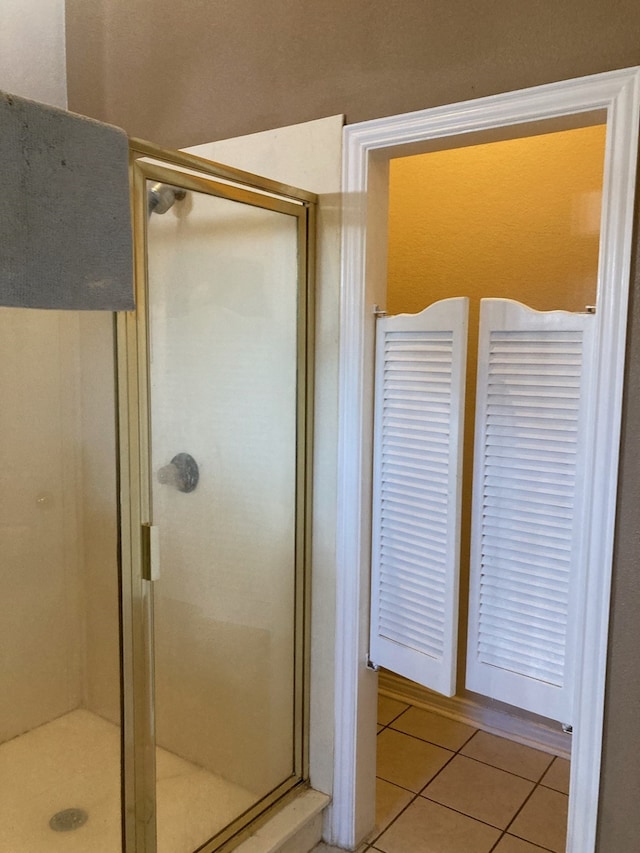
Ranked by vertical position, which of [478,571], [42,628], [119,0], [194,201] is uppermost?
[119,0]

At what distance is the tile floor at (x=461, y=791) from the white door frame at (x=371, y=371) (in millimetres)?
166

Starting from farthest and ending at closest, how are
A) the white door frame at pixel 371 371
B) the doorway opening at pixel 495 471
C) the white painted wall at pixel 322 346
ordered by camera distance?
the white painted wall at pixel 322 346, the doorway opening at pixel 495 471, the white door frame at pixel 371 371

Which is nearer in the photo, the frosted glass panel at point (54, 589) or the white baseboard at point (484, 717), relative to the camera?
the frosted glass panel at point (54, 589)

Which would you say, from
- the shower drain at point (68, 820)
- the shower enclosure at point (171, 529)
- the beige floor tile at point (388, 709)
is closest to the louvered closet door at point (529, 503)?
the shower enclosure at point (171, 529)

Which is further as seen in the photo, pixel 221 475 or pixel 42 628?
pixel 42 628

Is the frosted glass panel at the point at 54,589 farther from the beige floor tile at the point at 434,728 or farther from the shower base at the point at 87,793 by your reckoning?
the beige floor tile at the point at 434,728

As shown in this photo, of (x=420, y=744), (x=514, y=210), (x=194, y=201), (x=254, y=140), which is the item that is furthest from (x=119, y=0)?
(x=420, y=744)

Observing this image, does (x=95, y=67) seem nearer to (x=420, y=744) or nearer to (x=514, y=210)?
(x=514, y=210)

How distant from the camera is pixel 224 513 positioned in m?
1.94

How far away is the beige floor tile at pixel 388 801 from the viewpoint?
6.81 feet

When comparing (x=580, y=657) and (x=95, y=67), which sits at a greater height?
(x=95, y=67)

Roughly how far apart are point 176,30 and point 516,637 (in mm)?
2006

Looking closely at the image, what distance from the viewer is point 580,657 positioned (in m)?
1.55

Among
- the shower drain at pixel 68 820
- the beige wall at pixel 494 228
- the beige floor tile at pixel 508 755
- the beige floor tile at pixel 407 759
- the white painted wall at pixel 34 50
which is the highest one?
the white painted wall at pixel 34 50
